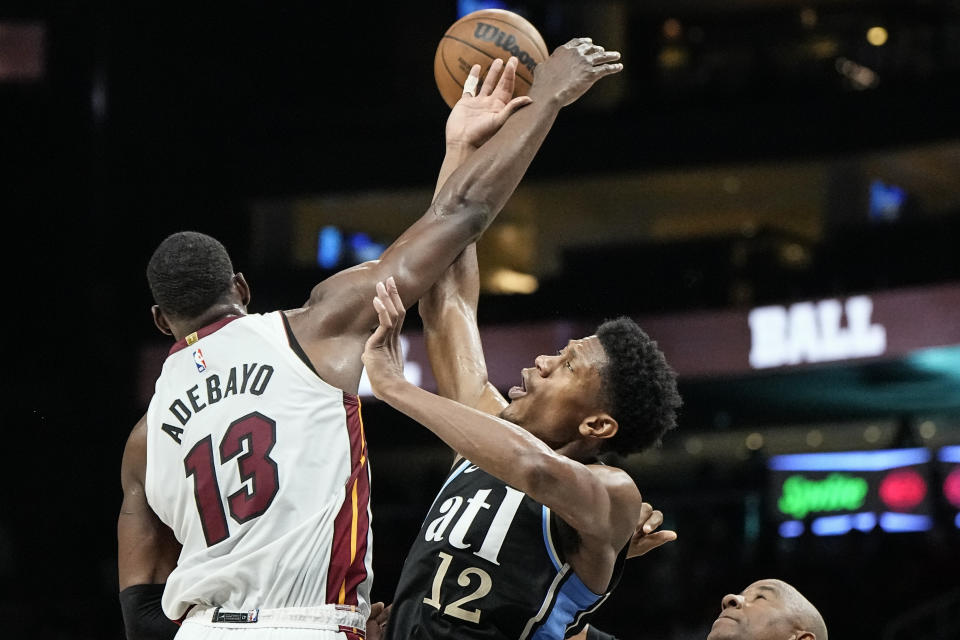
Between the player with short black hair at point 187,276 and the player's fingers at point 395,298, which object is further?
the player with short black hair at point 187,276

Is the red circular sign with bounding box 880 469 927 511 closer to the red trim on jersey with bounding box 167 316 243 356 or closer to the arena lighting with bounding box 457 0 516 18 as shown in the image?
the arena lighting with bounding box 457 0 516 18

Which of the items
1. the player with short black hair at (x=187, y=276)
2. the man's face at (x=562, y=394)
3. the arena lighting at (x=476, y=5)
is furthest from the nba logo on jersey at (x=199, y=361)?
the arena lighting at (x=476, y=5)

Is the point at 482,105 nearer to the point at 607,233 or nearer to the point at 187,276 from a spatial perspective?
the point at 187,276

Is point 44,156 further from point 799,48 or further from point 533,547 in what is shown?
point 533,547

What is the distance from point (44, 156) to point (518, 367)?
6.68 m

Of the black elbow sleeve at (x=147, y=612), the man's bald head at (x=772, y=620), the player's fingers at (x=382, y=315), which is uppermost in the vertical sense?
the player's fingers at (x=382, y=315)

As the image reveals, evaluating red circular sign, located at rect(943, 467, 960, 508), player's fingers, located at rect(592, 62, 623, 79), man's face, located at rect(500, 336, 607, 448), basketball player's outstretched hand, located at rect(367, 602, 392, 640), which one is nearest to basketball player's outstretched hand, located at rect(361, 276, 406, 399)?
man's face, located at rect(500, 336, 607, 448)

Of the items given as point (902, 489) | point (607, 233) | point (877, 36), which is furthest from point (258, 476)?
point (607, 233)

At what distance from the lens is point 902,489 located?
13.3 meters

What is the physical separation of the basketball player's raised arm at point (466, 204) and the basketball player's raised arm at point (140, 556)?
74 cm

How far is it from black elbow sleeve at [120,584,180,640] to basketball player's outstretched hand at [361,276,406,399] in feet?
3.22

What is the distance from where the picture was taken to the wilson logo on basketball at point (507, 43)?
4434 mm

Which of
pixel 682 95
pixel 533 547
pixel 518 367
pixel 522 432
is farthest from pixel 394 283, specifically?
pixel 682 95

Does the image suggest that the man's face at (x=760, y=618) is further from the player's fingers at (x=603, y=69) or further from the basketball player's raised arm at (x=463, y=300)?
the player's fingers at (x=603, y=69)
